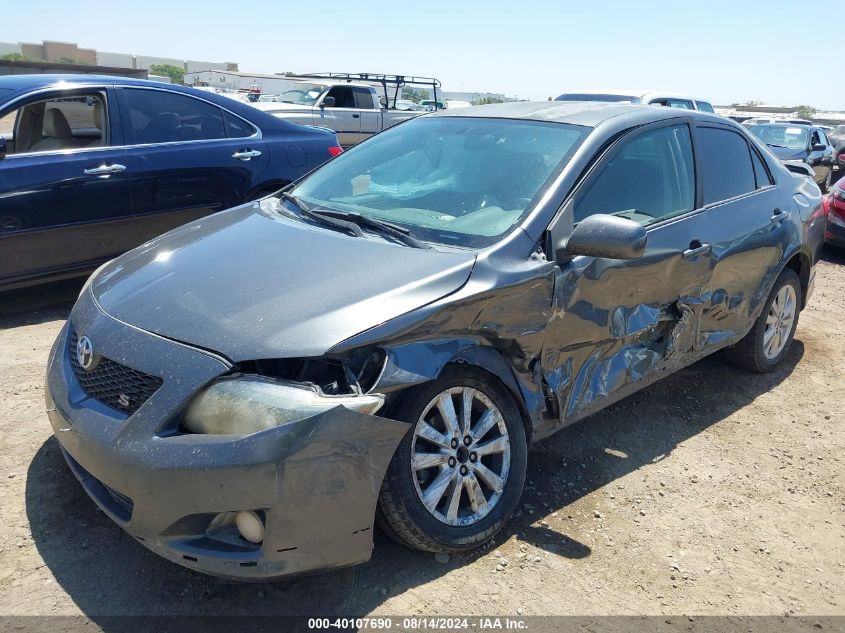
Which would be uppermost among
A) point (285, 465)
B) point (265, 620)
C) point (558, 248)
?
point (558, 248)

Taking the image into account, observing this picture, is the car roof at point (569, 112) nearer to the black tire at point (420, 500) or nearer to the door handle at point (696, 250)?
the door handle at point (696, 250)

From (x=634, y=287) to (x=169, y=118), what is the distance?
13.5 ft

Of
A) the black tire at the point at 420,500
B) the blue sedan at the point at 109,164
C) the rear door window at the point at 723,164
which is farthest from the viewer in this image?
the blue sedan at the point at 109,164

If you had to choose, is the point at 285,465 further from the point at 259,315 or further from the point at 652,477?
the point at 652,477

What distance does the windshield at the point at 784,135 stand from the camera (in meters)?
15.7

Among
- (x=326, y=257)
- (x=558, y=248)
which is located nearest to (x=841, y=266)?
(x=558, y=248)

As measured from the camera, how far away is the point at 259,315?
8.55 ft

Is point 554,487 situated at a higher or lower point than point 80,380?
lower

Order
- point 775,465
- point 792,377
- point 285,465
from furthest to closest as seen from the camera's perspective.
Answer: point 792,377
point 775,465
point 285,465

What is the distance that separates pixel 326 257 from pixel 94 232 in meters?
3.15

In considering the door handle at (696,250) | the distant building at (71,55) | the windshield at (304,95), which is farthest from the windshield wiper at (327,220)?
the distant building at (71,55)

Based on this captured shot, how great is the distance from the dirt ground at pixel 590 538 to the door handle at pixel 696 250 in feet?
3.35

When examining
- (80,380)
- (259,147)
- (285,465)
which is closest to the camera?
(285,465)

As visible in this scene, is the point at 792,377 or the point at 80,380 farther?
the point at 792,377
